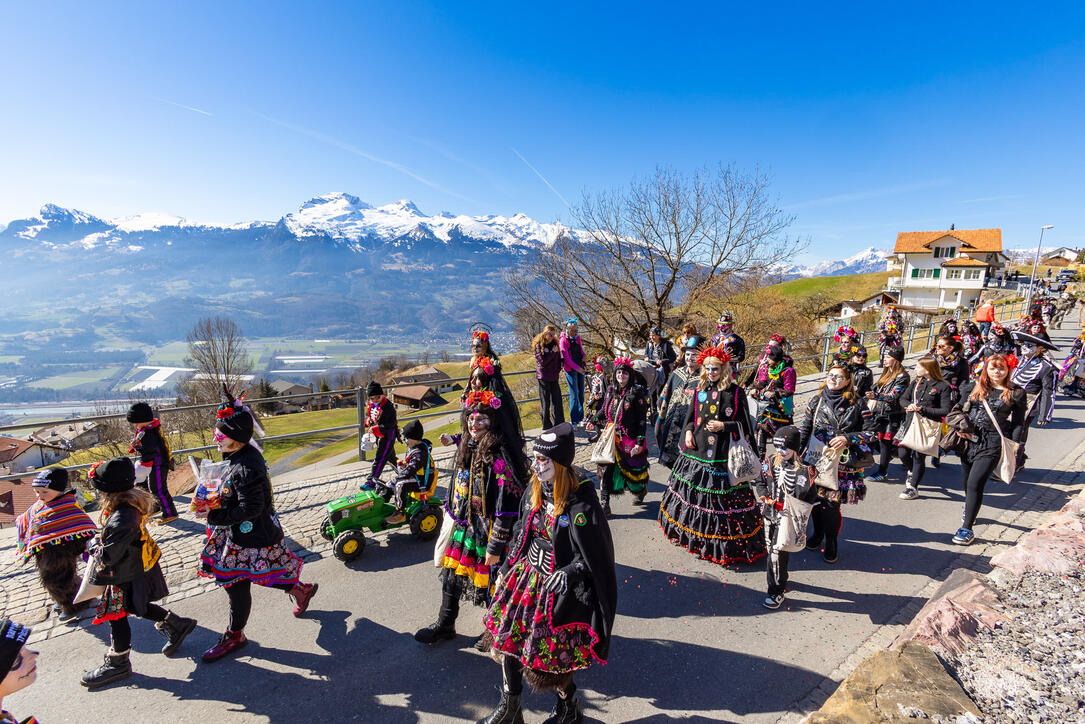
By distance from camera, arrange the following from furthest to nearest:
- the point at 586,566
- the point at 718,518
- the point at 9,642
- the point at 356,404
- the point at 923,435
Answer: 1. the point at 356,404
2. the point at 923,435
3. the point at 718,518
4. the point at 586,566
5. the point at 9,642

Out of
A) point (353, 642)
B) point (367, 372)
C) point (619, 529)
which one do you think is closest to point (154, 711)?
point (353, 642)

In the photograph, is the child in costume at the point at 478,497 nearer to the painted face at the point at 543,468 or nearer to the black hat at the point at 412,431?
the painted face at the point at 543,468

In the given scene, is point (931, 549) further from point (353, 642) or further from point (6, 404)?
point (6, 404)

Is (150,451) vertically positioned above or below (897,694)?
above

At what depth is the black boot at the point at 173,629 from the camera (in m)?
3.79

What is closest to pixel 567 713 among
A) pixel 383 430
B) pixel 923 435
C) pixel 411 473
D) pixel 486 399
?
pixel 486 399

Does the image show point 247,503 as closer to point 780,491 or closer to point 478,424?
point 478,424

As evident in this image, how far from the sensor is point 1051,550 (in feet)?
14.4

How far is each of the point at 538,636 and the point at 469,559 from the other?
1052mm

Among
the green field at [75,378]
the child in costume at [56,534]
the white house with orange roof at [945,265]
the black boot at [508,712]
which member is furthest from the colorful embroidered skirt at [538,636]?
the green field at [75,378]

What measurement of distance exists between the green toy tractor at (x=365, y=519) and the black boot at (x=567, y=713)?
111 inches

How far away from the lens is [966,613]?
343cm

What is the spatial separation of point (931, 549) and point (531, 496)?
5031mm

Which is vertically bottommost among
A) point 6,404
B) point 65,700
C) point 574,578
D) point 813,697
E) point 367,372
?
point 6,404
